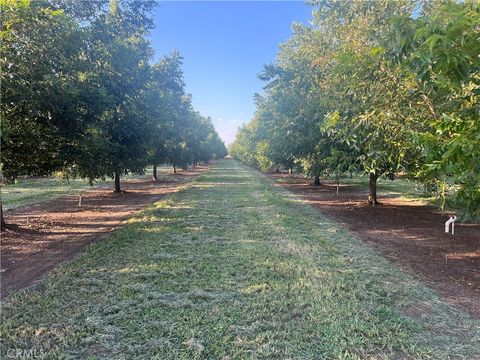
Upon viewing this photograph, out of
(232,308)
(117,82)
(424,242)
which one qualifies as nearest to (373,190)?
(424,242)

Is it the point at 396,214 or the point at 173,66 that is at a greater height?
the point at 173,66

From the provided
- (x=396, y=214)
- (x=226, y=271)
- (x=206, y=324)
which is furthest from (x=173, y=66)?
(x=206, y=324)

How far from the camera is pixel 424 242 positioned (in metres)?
8.70

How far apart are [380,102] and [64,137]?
7.85 m

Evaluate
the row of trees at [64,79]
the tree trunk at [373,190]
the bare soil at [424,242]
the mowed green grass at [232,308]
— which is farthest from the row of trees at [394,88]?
the row of trees at [64,79]

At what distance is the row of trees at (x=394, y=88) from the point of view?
3.06 m

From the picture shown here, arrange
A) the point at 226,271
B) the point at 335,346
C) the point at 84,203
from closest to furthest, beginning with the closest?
the point at 335,346, the point at 226,271, the point at 84,203

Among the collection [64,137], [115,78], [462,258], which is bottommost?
[462,258]

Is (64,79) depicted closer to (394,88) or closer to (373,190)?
(394,88)

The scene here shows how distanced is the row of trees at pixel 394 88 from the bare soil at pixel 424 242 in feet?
5.04

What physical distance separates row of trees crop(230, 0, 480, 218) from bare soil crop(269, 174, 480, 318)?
1537 millimetres

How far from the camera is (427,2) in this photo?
25.6 feet

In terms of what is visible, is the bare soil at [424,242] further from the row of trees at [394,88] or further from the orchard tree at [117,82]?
the orchard tree at [117,82]

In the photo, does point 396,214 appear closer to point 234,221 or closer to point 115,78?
point 234,221
